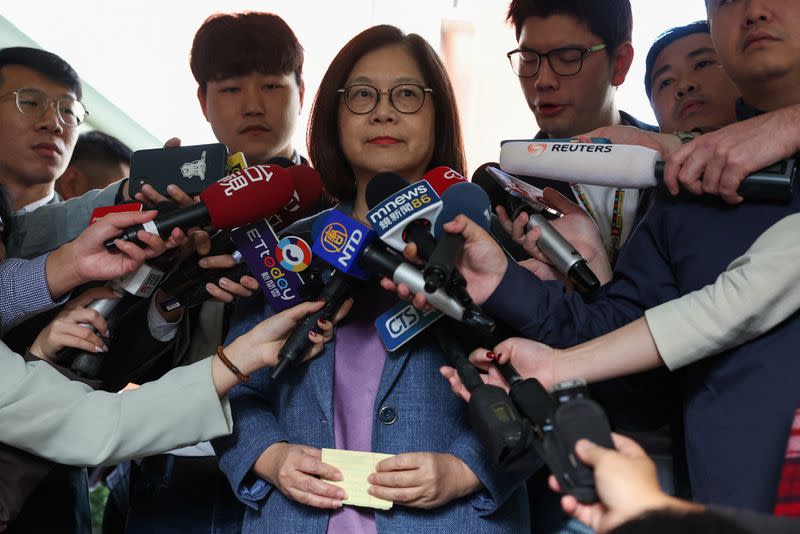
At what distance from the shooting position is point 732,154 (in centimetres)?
139

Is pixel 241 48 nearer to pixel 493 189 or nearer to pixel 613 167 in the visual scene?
pixel 493 189

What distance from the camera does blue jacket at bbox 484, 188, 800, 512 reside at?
126 centimetres

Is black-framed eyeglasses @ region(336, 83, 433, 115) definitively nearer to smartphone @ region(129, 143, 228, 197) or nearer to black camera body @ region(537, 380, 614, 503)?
smartphone @ region(129, 143, 228, 197)

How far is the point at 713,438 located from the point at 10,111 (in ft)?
7.45

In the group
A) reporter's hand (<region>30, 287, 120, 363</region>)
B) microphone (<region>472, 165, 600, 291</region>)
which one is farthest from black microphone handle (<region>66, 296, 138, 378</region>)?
microphone (<region>472, 165, 600, 291</region>)

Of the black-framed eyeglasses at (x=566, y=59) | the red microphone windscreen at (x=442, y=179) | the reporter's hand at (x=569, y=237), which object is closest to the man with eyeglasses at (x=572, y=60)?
the black-framed eyeglasses at (x=566, y=59)

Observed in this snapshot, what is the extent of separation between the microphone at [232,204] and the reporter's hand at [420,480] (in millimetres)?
535

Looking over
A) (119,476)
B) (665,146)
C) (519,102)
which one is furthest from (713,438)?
(519,102)

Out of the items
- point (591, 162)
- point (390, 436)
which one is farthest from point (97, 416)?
point (591, 162)

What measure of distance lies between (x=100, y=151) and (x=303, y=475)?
2.39m

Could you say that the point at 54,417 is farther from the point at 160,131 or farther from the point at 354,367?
the point at 160,131

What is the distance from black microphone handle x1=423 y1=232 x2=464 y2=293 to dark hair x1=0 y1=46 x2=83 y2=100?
1.88 meters

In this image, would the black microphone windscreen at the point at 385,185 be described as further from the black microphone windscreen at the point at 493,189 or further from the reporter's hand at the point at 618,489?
the reporter's hand at the point at 618,489

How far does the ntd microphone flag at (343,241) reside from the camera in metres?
1.49
